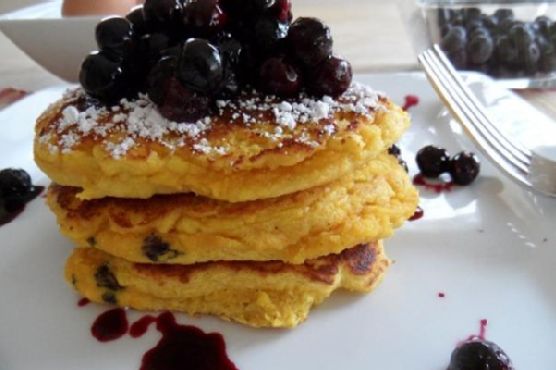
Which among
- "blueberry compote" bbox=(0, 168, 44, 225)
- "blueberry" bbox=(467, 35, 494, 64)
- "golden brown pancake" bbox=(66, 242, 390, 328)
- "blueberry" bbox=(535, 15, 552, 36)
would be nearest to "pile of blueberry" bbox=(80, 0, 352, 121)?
"golden brown pancake" bbox=(66, 242, 390, 328)

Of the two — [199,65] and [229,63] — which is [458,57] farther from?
[199,65]

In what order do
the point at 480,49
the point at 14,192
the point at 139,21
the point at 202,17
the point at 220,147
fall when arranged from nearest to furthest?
1. the point at 220,147
2. the point at 202,17
3. the point at 139,21
4. the point at 14,192
5. the point at 480,49

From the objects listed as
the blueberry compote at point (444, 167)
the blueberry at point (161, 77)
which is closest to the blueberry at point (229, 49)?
the blueberry at point (161, 77)

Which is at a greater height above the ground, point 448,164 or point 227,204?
point 227,204

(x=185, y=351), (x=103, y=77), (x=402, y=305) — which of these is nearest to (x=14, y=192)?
(x=103, y=77)

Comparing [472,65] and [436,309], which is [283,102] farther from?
[472,65]

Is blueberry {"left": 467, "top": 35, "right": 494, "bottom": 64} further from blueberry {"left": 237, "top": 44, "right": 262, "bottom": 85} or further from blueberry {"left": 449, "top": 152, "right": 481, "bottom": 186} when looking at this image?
blueberry {"left": 237, "top": 44, "right": 262, "bottom": 85}
